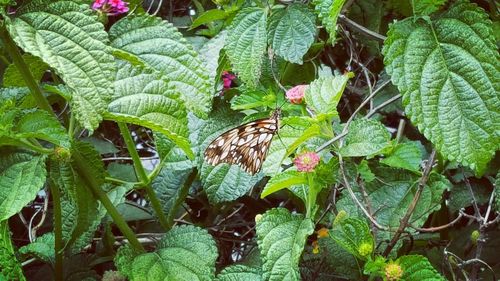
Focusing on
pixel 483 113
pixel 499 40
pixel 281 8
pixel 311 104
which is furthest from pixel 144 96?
pixel 499 40

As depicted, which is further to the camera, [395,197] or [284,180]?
[395,197]

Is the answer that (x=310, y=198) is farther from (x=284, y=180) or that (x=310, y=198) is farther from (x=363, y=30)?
(x=363, y=30)

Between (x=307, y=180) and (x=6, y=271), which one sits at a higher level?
(x=307, y=180)

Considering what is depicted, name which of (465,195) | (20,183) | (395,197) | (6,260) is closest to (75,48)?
(20,183)

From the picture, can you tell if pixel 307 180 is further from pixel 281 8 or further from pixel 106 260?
pixel 106 260

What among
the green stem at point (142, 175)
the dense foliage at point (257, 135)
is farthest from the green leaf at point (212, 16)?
the green stem at point (142, 175)

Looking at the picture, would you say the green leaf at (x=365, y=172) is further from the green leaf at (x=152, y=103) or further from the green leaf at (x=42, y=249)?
the green leaf at (x=42, y=249)
